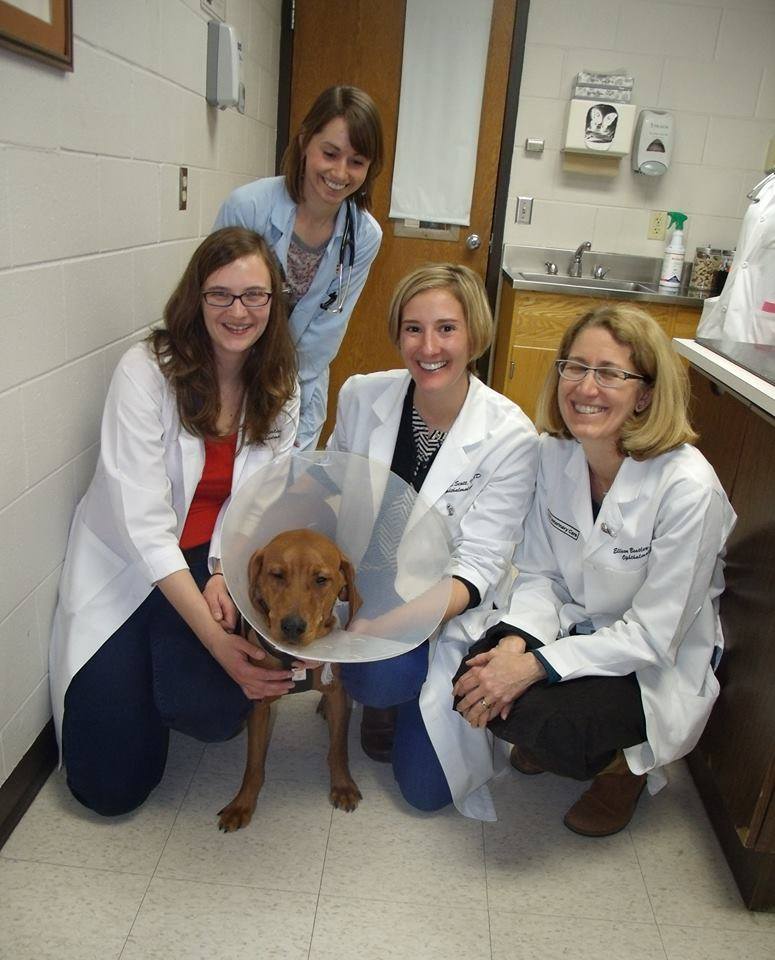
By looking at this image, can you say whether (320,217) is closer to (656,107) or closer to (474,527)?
(474,527)

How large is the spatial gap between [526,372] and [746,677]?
2.17m

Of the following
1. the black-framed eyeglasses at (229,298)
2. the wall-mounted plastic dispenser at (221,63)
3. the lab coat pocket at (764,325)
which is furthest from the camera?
the lab coat pocket at (764,325)

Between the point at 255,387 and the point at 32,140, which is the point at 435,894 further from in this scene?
the point at 32,140

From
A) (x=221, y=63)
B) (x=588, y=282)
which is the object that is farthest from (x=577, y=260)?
(x=221, y=63)

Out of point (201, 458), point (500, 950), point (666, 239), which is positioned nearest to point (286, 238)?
point (201, 458)

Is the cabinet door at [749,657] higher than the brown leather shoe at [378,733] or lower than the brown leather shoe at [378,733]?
higher

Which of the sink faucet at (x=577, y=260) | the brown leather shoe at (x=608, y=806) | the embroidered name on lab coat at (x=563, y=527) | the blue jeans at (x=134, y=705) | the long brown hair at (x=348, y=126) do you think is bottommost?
the brown leather shoe at (x=608, y=806)

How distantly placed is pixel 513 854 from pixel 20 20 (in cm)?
179

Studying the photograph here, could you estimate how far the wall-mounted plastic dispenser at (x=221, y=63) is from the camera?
2354mm

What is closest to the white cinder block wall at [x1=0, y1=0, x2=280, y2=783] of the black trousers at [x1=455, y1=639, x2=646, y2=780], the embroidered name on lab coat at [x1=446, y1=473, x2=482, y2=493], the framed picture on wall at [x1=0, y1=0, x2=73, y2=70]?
the framed picture on wall at [x1=0, y1=0, x2=73, y2=70]

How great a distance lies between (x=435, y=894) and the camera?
5.01 feet

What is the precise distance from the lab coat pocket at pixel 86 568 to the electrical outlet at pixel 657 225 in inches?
125

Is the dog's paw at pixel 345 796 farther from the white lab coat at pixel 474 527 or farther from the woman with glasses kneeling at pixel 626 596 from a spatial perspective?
the woman with glasses kneeling at pixel 626 596

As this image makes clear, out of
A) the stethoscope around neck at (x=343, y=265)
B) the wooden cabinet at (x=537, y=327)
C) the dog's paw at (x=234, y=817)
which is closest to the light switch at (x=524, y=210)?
the wooden cabinet at (x=537, y=327)
